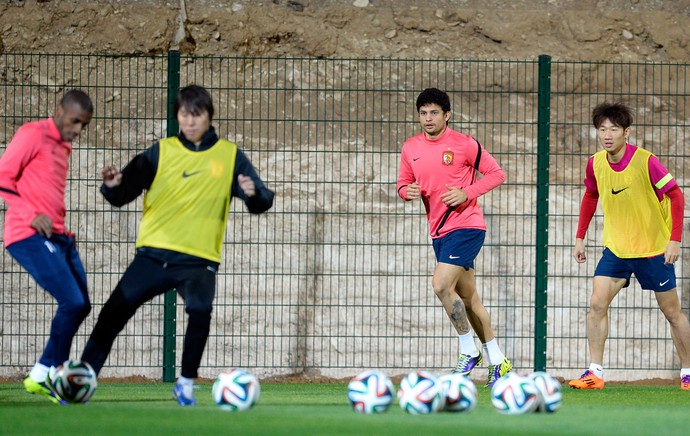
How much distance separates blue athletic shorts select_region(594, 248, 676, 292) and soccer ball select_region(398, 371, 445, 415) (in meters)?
3.46

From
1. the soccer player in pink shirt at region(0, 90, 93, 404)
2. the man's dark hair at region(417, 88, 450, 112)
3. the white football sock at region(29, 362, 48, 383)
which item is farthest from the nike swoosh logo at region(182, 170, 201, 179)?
the man's dark hair at region(417, 88, 450, 112)

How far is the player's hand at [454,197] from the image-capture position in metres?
8.95

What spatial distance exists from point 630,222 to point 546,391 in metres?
3.22

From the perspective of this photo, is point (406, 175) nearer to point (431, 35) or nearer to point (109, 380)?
point (109, 380)

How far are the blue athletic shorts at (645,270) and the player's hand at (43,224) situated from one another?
4507 millimetres

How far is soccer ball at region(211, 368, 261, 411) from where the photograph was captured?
21.3 feet

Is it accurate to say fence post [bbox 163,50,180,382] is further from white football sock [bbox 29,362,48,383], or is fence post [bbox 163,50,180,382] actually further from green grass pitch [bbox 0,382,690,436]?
white football sock [bbox 29,362,48,383]

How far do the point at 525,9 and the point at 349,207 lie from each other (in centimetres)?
411

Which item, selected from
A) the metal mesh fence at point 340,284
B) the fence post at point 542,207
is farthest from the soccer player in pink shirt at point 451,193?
the metal mesh fence at point 340,284

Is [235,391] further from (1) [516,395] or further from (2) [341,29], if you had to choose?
(2) [341,29]

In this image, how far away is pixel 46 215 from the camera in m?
7.04

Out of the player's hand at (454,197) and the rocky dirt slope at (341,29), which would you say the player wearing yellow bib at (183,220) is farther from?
the rocky dirt slope at (341,29)

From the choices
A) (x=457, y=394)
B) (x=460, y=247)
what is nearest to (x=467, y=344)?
(x=460, y=247)

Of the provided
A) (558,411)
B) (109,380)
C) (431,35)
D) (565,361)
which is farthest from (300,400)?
(431,35)
